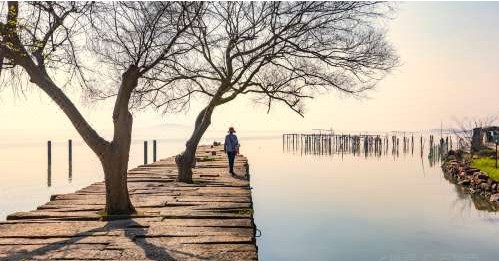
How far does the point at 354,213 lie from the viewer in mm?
22562

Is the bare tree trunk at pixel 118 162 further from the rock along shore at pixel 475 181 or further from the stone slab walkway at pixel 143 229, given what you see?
the rock along shore at pixel 475 181

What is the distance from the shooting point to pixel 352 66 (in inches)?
691

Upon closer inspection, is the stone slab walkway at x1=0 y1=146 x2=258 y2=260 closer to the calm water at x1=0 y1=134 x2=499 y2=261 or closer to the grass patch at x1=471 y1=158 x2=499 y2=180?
the calm water at x1=0 y1=134 x2=499 y2=261

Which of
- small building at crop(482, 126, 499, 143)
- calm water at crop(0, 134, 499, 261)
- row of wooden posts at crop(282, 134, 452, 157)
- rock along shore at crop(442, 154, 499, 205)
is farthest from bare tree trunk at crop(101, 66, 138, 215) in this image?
row of wooden posts at crop(282, 134, 452, 157)

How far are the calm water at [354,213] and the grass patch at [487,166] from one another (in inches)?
80.6

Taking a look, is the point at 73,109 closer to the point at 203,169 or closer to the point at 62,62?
the point at 62,62

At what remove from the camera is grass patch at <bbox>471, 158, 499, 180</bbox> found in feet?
94.5

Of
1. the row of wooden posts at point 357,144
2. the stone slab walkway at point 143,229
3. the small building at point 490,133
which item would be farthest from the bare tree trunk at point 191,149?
the row of wooden posts at point 357,144

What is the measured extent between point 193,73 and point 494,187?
15.7 metres

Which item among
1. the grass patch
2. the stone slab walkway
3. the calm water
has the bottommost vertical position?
the calm water

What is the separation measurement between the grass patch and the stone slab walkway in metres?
20.0

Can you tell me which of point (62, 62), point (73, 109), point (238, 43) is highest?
point (238, 43)

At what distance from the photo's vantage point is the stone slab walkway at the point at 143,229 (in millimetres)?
7117

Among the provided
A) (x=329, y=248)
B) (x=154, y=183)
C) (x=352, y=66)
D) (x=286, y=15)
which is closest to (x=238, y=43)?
(x=286, y=15)
